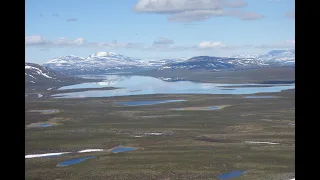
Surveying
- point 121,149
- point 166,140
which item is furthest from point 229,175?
point 166,140

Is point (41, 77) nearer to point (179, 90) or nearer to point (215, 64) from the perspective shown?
point (179, 90)

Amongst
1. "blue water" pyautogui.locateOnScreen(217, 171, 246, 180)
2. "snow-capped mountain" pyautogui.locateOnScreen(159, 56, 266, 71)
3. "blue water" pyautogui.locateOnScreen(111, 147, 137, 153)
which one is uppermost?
"snow-capped mountain" pyautogui.locateOnScreen(159, 56, 266, 71)

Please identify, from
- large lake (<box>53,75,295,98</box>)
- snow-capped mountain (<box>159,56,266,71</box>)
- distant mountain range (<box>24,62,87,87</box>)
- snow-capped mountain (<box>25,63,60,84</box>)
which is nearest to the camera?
large lake (<box>53,75,295,98</box>)

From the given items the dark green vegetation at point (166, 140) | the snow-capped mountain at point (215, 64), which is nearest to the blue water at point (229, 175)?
the dark green vegetation at point (166, 140)

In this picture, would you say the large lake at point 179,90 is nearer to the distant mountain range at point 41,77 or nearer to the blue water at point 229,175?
the distant mountain range at point 41,77

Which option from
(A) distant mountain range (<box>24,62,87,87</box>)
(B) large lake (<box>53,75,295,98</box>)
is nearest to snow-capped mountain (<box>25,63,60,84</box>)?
(A) distant mountain range (<box>24,62,87,87</box>)

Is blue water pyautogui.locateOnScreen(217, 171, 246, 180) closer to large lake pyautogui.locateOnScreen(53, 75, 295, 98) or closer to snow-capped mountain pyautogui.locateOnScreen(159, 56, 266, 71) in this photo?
large lake pyautogui.locateOnScreen(53, 75, 295, 98)
